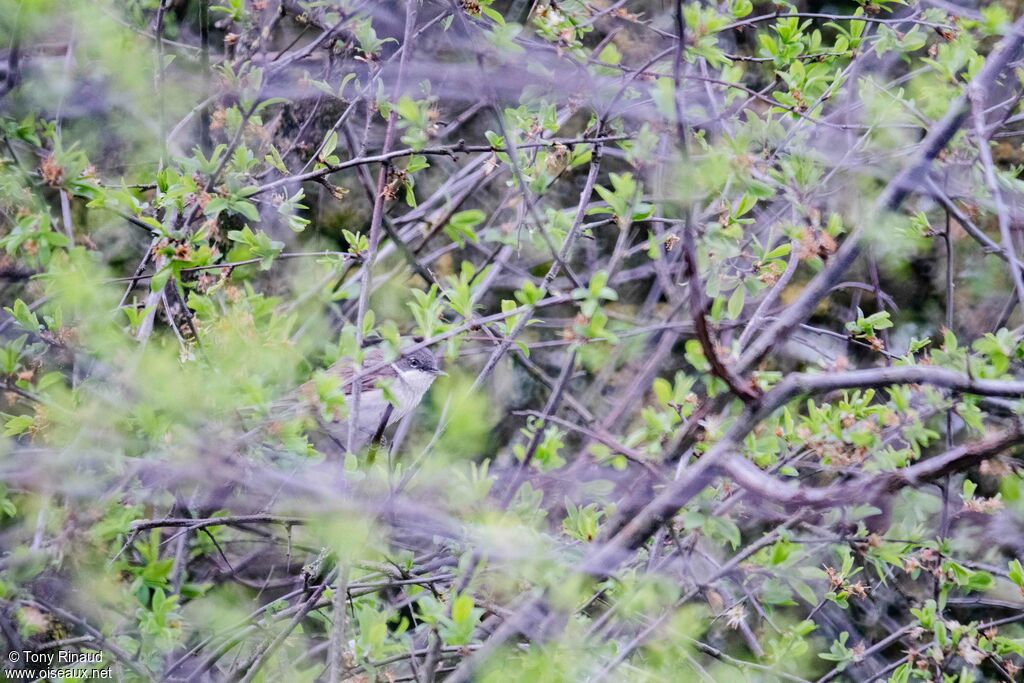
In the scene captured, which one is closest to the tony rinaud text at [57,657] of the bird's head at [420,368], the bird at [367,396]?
the bird at [367,396]

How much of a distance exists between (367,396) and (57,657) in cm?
169

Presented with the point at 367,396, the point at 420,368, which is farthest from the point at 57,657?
the point at 420,368

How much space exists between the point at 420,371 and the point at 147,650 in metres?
1.72

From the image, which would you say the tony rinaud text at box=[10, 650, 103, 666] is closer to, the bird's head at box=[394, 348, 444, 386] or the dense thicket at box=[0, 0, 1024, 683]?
the dense thicket at box=[0, 0, 1024, 683]

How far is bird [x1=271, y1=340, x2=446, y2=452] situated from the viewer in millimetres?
2186

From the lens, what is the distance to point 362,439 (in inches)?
165

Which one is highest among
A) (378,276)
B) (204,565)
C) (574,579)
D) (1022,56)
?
(1022,56)

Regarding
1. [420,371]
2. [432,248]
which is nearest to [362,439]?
[420,371]

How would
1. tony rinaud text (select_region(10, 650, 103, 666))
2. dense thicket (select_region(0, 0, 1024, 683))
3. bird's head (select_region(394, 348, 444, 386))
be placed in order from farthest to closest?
bird's head (select_region(394, 348, 444, 386)) < tony rinaud text (select_region(10, 650, 103, 666)) < dense thicket (select_region(0, 0, 1024, 683))

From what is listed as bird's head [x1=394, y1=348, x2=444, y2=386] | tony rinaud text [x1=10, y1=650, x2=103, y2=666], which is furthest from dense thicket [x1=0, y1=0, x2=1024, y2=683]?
bird's head [x1=394, y1=348, x2=444, y2=386]

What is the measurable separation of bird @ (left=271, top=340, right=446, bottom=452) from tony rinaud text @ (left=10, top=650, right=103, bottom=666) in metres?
1.03

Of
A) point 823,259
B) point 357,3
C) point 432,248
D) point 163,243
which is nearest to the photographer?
point 823,259

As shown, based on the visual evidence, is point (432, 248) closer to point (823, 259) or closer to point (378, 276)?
point (378, 276)

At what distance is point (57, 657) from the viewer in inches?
118
